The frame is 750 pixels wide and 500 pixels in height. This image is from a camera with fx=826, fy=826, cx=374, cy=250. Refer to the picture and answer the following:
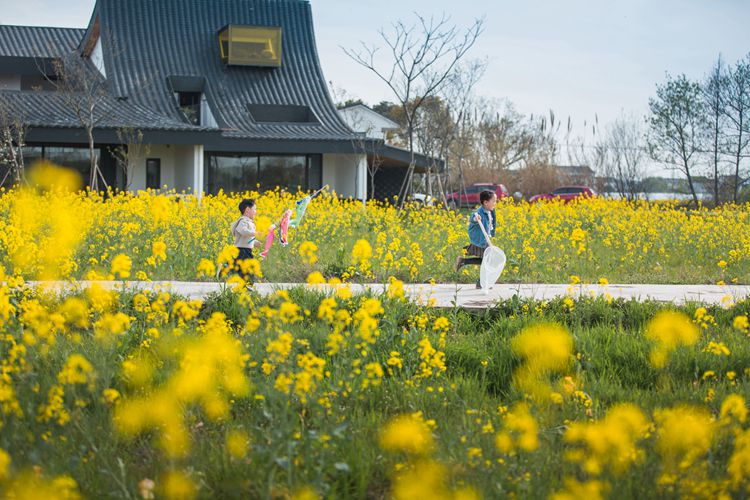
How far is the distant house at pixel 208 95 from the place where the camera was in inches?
859

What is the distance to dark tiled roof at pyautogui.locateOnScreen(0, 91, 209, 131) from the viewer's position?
19.5m

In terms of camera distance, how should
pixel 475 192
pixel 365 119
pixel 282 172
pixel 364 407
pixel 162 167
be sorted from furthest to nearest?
1. pixel 365 119
2. pixel 475 192
3. pixel 282 172
4. pixel 162 167
5. pixel 364 407

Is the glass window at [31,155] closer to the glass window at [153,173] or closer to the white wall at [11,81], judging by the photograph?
the glass window at [153,173]

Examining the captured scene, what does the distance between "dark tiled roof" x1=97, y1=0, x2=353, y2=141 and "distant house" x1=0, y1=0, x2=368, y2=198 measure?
0.04 m

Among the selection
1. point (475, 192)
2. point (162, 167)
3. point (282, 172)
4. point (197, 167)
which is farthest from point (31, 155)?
point (475, 192)

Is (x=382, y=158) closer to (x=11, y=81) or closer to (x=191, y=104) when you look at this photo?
(x=191, y=104)

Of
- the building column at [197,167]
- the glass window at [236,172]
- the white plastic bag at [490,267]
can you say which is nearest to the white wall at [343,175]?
the glass window at [236,172]

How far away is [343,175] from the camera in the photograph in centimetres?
2514

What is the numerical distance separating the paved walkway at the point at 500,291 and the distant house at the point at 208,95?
13533 millimetres

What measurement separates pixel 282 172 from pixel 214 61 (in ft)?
14.5

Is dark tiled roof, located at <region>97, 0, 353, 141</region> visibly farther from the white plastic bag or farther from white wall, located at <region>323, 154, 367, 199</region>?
the white plastic bag

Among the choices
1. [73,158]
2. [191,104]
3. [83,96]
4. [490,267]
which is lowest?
[490,267]

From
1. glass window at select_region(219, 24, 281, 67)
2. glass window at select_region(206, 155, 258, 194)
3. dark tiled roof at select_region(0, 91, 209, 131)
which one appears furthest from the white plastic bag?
glass window at select_region(219, 24, 281, 67)

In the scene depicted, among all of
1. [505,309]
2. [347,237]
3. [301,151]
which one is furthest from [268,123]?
[505,309]
